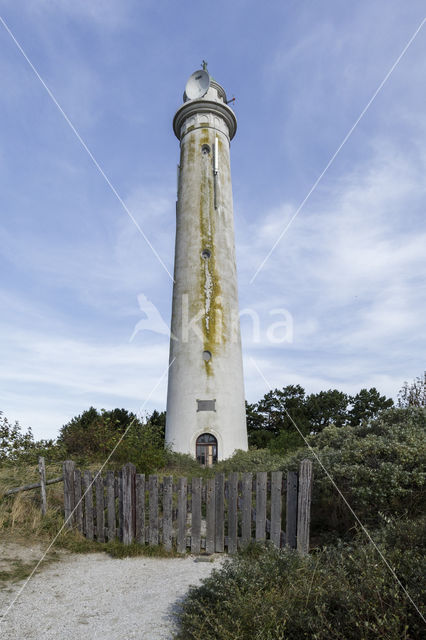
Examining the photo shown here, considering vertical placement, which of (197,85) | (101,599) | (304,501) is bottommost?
(101,599)

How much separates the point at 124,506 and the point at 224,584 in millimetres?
3881

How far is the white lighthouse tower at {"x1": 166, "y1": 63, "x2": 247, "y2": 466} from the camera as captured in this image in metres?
17.3

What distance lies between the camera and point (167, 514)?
8.28 meters

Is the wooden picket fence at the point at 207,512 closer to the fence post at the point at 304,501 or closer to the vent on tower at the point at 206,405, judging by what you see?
the fence post at the point at 304,501

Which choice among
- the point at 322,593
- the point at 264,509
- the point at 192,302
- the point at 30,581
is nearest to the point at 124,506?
the point at 30,581

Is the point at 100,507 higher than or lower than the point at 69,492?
lower

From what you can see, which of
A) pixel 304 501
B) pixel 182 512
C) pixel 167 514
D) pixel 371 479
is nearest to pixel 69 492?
pixel 167 514

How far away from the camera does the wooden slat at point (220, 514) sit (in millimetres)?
8141

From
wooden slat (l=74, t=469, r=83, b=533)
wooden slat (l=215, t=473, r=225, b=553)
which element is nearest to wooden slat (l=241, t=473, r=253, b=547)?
wooden slat (l=215, t=473, r=225, b=553)

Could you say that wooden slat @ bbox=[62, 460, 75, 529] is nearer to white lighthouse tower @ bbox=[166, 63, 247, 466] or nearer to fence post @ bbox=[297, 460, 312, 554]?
fence post @ bbox=[297, 460, 312, 554]

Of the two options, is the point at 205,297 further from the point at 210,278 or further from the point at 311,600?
the point at 311,600

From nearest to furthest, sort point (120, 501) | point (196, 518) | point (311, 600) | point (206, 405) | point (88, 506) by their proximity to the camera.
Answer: point (311, 600)
point (196, 518)
point (120, 501)
point (88, 506)
point (206, 405)

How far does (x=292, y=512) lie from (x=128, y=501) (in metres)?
3.25

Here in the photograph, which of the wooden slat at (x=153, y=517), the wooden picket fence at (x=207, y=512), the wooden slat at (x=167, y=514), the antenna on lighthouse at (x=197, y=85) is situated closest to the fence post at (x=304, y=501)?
the wooden picket fence at (x=207, y=512)
